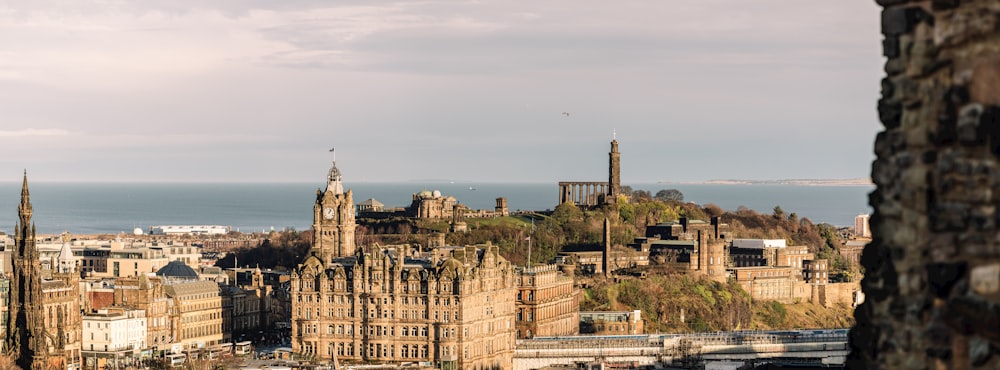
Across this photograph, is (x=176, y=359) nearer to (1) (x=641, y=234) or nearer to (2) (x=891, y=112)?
(1) (x=641, y=234)

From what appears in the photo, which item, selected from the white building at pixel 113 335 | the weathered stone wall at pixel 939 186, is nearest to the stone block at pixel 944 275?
the weathered stone wall at pixel 939 186

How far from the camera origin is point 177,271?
121 metres

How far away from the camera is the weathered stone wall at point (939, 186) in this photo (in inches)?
341

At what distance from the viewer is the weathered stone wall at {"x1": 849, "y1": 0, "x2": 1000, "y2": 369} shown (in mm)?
8672

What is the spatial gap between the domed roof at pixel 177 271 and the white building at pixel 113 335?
15.8 m

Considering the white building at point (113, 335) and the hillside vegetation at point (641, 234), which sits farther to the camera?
the hillside vegetation at point (641, 234)

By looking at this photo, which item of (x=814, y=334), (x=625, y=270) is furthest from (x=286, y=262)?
(x=814, y=334)

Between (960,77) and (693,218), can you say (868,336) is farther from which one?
(693,218)

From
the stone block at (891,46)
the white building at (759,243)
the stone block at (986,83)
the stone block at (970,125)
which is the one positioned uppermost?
the stone block at (891,46)

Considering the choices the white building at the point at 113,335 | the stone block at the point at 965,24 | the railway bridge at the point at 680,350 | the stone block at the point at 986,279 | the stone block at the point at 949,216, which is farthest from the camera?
the white building at the point at 113,335

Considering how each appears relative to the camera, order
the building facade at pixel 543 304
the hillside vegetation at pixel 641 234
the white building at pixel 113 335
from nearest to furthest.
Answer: the white building at pixel 113 335 < the building facade at pixel 543 304 < the hillside vegetation at pixel 641 234

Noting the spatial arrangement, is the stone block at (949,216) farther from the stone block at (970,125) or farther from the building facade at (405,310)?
the building facade at (405,310)

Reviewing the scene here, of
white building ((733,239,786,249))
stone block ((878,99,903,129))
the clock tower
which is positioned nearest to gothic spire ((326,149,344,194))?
the clock tower

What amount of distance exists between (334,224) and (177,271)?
1445cm
